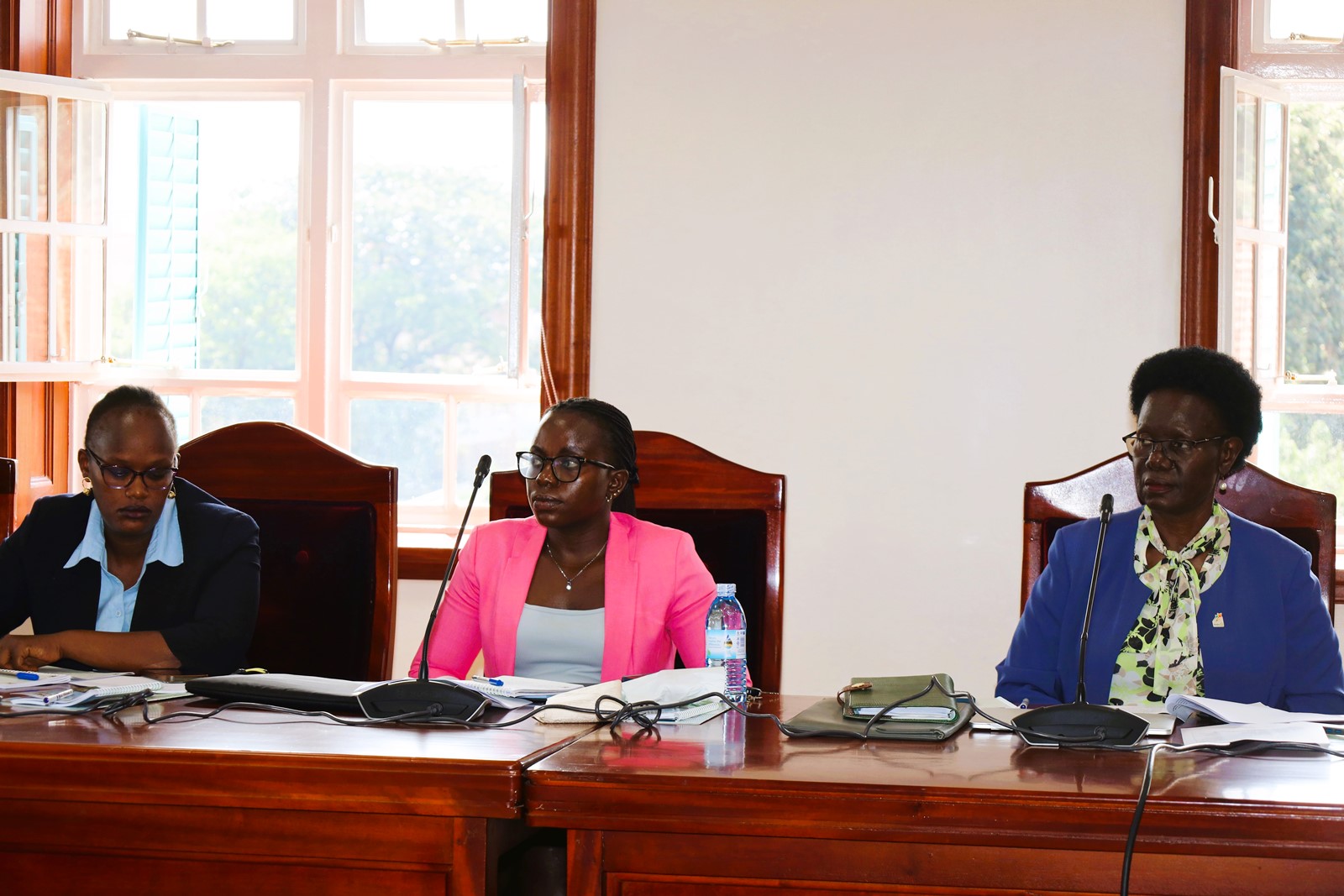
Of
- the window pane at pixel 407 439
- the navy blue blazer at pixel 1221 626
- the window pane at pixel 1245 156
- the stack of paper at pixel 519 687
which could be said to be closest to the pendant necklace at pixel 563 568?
the stack of paper at pixel 519 687

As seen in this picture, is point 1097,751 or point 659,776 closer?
point 659,776

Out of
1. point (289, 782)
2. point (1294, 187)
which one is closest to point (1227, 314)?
point (1294, 187)

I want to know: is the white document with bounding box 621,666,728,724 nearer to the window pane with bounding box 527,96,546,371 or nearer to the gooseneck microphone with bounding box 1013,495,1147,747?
the gooseneck microphone with bounding box 1013,495,1147,747

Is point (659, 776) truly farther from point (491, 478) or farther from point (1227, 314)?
point (1227, 314)

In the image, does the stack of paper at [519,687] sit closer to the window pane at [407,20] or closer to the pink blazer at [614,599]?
the pink blazer at [614,599]

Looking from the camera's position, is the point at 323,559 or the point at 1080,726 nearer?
the point at 1080,726

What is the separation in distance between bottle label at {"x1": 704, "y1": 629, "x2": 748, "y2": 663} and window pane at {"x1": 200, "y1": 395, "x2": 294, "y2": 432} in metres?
2.21

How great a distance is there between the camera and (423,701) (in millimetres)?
1543

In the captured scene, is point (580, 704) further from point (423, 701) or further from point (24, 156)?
point (24, 156)

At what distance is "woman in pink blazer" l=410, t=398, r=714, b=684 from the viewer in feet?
6.83

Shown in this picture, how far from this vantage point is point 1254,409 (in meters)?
2.05

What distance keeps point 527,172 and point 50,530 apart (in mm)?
1727

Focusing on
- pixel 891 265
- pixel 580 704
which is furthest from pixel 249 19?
pixel 580 704

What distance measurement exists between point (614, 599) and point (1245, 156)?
80.9 inches
